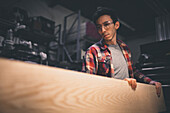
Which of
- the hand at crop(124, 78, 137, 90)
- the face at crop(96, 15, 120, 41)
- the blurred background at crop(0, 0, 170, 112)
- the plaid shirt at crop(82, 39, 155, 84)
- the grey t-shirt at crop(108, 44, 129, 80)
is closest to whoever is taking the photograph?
the hand at crop(124, 78, 137, 90)

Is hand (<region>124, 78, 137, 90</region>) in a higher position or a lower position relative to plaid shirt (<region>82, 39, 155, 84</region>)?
lower

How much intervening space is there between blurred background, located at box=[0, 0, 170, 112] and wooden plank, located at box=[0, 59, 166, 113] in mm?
1314

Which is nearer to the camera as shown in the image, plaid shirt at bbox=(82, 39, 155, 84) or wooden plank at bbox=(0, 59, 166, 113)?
wooden plank at bbox=(0, 59, 166, 113)

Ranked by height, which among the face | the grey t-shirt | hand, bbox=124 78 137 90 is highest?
the face

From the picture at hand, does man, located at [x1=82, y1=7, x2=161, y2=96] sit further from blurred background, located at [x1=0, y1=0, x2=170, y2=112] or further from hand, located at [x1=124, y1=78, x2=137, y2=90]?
blurred background, located at [x1=0, y1=0, x2=170, y2=112]

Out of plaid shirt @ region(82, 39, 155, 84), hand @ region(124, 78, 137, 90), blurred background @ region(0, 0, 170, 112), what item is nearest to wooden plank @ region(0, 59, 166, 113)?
hand @ region(124, 78, 137, 90)

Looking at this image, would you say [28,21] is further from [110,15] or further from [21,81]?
[21,81]

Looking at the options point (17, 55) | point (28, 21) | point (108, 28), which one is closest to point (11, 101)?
point (108, 28)

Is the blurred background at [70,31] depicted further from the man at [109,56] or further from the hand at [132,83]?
the hand at [132,83]

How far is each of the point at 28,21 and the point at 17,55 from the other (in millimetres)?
948

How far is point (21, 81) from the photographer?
36 centimetres

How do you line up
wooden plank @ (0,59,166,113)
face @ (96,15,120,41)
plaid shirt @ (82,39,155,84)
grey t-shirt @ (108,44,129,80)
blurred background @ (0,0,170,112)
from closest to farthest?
wooden plank @ (0,59,166,113) → plaid shirt @ (82,39,155,84) → grey t-shirt @ (108,44,129,80) → face @ (96,15,120,41) → blurred background @ (0,0,170,112)

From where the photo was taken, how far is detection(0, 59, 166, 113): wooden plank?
0.34m

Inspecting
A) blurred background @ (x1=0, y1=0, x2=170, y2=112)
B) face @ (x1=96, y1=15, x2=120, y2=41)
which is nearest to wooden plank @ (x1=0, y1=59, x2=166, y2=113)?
face @ (x1=96, y1=15, x2=120, y2=41)
